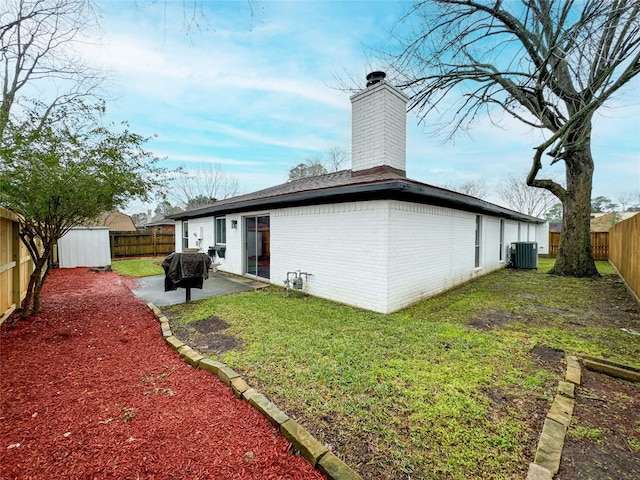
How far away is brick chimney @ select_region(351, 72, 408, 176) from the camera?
6.36 metres

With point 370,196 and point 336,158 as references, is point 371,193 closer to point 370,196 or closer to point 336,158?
point 370,196

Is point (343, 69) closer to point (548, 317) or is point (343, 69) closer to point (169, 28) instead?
point (169, 28)

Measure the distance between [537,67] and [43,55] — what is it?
13.7 metres

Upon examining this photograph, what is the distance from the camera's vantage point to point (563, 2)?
4797mm

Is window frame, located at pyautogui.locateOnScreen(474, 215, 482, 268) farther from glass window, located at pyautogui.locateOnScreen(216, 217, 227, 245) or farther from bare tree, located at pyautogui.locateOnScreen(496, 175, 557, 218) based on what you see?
bare tree, located at pyautogui.locateOnScreen(496, 175, 557, 218)

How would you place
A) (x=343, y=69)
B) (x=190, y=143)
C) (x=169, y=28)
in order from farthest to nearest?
(x=190, y=143)
(x=343, y=69)
(x=169, y=28)

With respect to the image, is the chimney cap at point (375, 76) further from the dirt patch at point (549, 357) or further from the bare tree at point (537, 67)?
the dirt patch at point (549, 357)

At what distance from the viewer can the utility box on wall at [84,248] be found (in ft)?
38.4

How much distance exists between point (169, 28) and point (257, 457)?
3629 mm

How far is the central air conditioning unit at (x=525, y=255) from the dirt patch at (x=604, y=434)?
33.2 ft

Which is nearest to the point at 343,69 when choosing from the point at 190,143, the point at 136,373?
the point at 136,373

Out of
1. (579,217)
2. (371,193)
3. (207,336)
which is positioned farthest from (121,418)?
(579,217)

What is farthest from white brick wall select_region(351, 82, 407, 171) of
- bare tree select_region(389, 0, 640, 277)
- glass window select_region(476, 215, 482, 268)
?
glass window select_region(476, 215, 482, 268)

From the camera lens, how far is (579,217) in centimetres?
935
